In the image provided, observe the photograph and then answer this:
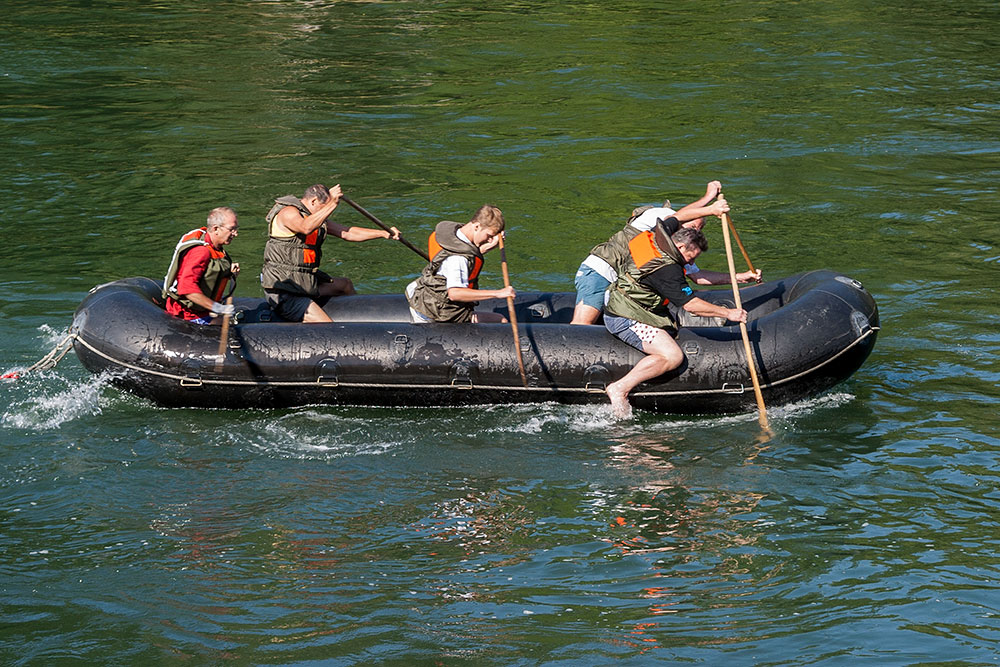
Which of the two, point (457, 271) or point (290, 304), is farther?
point (290, 304)

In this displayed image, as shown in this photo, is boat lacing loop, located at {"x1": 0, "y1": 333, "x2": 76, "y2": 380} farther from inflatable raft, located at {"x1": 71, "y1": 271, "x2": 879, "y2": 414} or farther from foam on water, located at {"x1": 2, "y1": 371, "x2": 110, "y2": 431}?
inflatable raft, located at {"x1": 71, "y1": 271, "x2": 879, "y2": 414}

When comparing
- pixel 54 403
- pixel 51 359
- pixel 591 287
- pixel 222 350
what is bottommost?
pixel 54 403

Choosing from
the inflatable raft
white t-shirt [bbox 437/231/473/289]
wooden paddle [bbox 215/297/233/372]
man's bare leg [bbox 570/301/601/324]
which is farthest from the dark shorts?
man's bare leg [bbox 570/301/601/324]

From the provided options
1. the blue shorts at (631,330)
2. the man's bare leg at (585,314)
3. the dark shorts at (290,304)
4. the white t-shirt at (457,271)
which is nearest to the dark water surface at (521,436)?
the blue shorts at (631,330)

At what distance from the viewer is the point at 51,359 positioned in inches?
404

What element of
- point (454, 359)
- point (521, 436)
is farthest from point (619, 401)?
point (454, 359)

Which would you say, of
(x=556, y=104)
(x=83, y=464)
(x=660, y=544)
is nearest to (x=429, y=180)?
(x=556, y=104)

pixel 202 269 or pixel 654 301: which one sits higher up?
pixel 202 269

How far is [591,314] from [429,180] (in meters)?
6.56

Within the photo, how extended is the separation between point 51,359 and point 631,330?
15.6 ft

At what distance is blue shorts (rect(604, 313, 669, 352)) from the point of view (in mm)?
9258

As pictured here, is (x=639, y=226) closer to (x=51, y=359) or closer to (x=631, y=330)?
(x=631, y=330)

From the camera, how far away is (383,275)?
12977 mm

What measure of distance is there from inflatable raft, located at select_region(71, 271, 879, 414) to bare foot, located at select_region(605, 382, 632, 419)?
8cm
